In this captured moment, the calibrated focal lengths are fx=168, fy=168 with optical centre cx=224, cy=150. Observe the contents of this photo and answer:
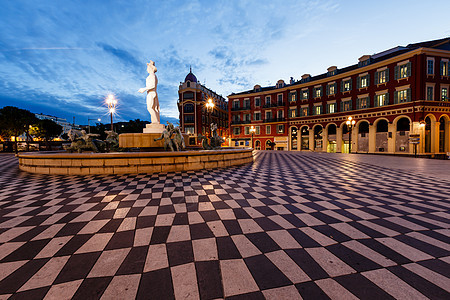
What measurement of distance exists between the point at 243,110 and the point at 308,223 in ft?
107

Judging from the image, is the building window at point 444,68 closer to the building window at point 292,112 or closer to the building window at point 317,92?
the building window at point 317,92

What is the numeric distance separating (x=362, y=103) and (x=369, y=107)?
1.12 m

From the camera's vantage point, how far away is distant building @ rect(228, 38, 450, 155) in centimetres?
1834

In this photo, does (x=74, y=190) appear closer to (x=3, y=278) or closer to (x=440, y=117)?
(x=3, y=278)

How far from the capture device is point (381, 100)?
21.0 m

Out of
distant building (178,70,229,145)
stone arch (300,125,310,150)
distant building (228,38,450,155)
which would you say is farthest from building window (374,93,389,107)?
distant building (178,70,229,145)

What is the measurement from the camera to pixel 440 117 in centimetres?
1888

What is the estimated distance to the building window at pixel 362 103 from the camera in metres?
22.0

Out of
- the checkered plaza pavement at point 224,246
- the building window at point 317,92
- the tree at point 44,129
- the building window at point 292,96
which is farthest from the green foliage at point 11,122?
the building window at point 317,92

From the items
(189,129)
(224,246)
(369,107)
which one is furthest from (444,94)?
(189,129)

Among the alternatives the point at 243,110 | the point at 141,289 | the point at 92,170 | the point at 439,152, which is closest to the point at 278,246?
the point at 141,289

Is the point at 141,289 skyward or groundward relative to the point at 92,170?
groundward

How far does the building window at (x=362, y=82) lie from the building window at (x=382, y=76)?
3.14 ft

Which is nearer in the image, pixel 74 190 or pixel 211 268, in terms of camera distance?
pixel 211 268
